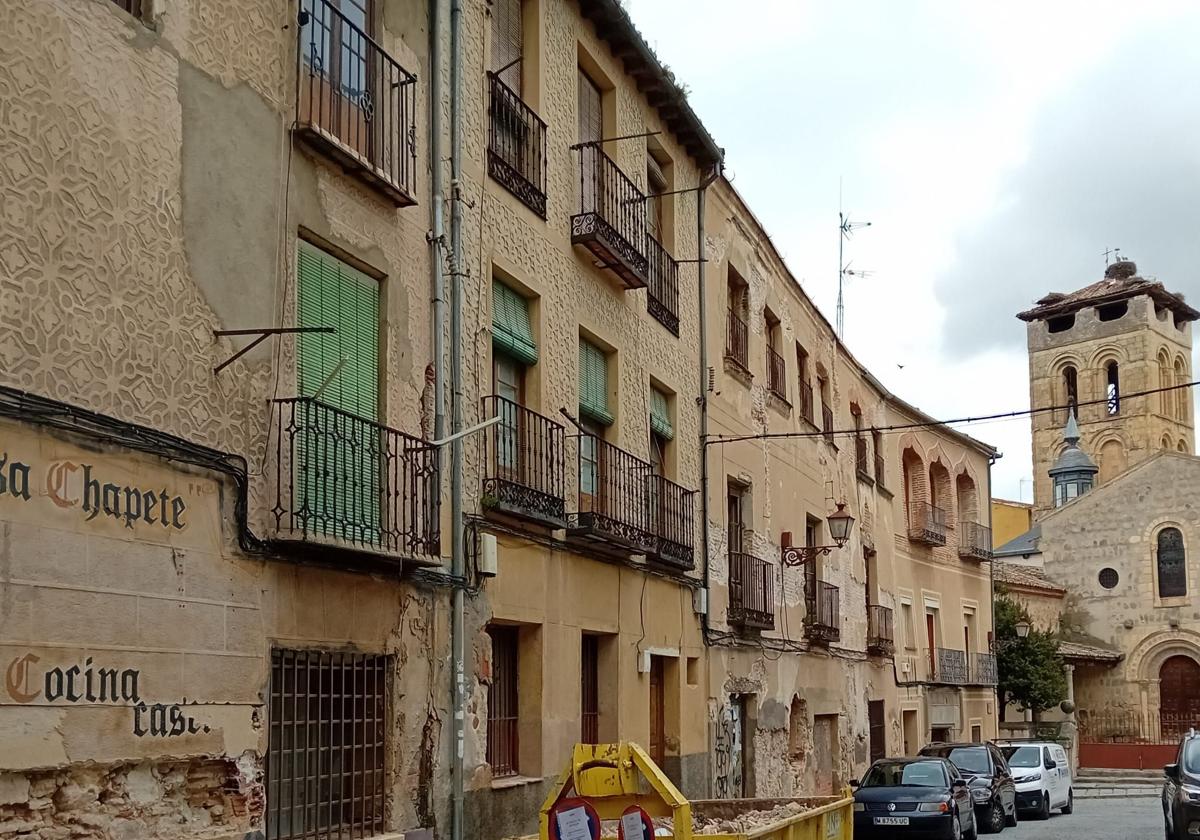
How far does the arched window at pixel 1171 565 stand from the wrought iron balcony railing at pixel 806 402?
29.7 metres

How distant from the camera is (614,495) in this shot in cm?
1509

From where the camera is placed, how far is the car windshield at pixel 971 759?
24.2 metres

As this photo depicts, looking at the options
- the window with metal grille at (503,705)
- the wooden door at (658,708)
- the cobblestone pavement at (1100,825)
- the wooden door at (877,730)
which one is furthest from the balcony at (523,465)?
the wooden door at (877,730)

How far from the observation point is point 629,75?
55.8 ft

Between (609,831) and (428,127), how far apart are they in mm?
5851

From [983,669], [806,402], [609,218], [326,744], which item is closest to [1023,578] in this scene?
[983,669]

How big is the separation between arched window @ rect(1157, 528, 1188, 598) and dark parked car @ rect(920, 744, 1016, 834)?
2716cm

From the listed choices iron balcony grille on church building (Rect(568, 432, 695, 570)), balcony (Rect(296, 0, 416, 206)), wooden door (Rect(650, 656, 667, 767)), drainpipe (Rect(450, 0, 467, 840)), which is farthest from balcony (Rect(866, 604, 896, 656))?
balcony (Rect(296, 0, 416, 206))

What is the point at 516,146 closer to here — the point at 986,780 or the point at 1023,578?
the point at 986,780

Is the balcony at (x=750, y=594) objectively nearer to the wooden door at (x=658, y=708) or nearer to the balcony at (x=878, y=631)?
the wooden door at (x=658, y=708)

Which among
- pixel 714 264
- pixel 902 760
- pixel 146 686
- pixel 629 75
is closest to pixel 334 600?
pixel 146 686

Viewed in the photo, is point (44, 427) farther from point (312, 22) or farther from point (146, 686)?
point (312, 22)

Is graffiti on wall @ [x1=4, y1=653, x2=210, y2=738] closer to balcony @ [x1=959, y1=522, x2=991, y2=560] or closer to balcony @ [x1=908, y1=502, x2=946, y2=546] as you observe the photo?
balcony @ [x1=908, y1=502, x2=946, y2=546]

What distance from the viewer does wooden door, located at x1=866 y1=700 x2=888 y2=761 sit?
28.1 meters
